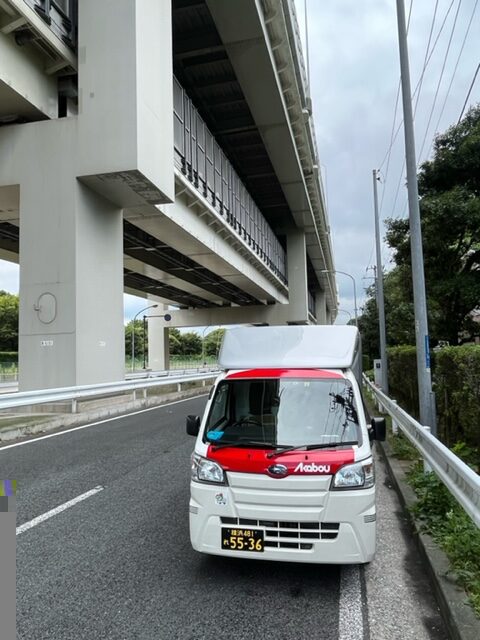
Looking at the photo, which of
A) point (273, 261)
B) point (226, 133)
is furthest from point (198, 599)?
point (273, 261)

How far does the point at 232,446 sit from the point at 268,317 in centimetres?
4150

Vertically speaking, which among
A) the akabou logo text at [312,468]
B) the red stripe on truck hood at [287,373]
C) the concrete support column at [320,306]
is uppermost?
the concrete support column at [320,306]

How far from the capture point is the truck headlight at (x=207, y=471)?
12.7 feet

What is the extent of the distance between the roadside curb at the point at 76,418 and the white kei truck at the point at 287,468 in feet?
23.9

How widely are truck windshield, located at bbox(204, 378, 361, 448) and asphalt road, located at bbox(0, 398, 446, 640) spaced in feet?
3.56

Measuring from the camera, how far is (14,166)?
45.7ft

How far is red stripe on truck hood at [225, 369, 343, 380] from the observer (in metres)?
4.63

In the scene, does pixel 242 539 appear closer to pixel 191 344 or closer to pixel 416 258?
pixel 416 258

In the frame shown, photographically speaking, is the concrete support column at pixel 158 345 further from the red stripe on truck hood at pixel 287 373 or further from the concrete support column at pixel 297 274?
the red stripe on truck hood at pixel 287 373

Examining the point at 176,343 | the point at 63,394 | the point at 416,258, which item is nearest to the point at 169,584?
the point at 416,258

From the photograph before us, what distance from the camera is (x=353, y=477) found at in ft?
12.2

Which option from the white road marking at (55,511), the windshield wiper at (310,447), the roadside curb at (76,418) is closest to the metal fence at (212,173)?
the roadside curb at (76,418)

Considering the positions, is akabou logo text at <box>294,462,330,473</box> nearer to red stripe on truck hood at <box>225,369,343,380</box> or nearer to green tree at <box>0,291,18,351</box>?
red stripe on truck hood at <box>225,369,343,380</box>

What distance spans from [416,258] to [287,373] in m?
4.79
